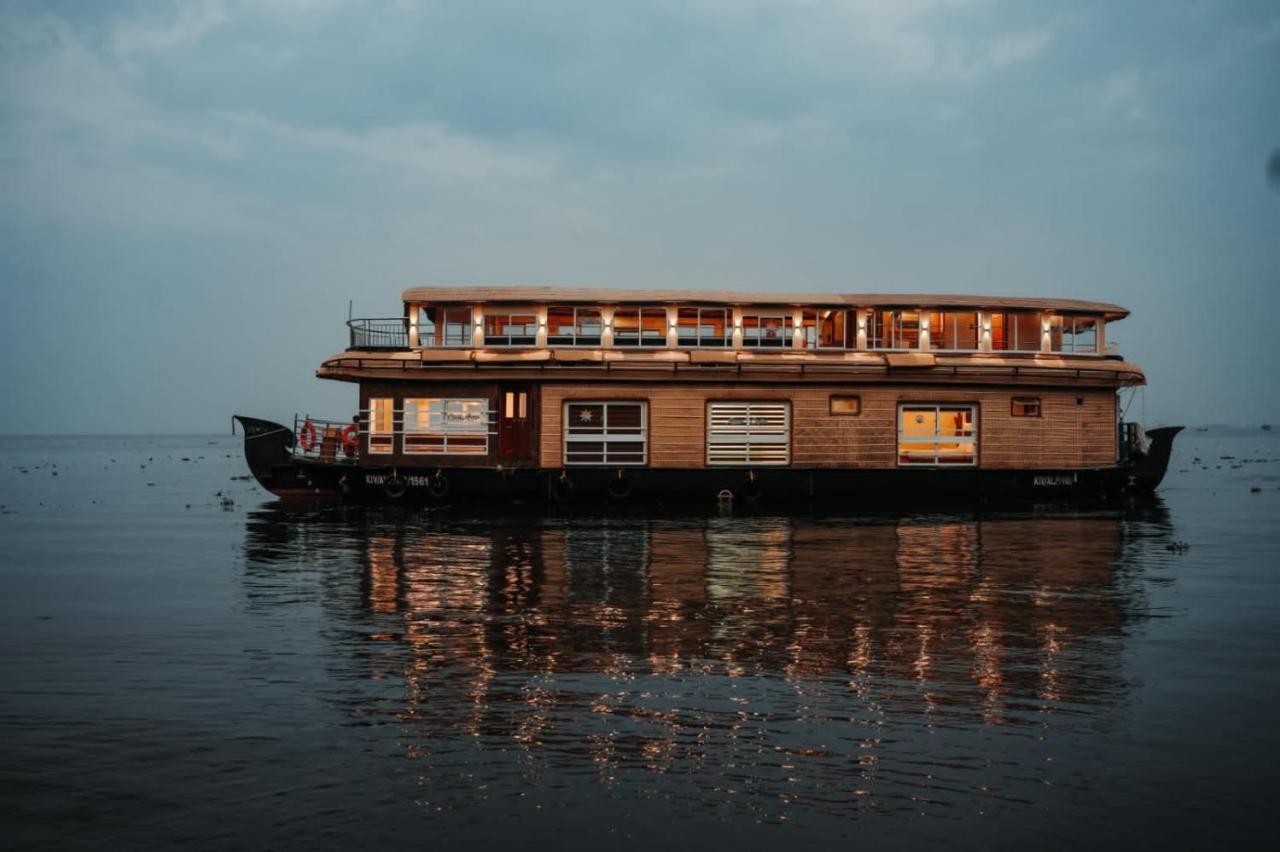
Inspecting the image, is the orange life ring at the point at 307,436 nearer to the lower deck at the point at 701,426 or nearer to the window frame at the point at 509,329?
the lower deck at the point at 701,426

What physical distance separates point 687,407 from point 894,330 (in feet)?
26.3

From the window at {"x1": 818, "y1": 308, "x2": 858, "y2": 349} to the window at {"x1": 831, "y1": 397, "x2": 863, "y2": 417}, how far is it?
7.72 ft

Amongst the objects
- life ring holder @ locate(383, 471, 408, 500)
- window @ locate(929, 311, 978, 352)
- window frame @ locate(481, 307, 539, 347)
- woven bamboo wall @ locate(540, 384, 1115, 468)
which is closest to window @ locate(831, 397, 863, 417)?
woven bamboo wall @ locate(540, 384, 1115, 468)

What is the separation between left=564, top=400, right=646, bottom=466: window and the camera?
33625 mm

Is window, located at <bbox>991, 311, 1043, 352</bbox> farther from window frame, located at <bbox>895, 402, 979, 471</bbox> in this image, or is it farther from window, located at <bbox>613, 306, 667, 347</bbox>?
window, located at <bbox>613, 306, 667, 347</bbox>

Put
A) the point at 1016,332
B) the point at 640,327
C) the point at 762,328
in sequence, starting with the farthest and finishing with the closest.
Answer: the point at 1016,332, the point at 762,328, the point at 640,327

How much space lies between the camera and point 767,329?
3472 centimetres

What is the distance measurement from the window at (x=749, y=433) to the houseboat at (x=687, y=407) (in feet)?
0.16

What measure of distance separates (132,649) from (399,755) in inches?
228

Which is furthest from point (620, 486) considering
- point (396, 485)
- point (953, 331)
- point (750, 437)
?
point (953, 331)

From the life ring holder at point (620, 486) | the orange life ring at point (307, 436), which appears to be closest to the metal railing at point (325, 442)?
the orange life ring at point (307, 436)

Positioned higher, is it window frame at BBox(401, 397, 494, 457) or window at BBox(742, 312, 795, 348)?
window at BBox(742, 312, 795, 348)

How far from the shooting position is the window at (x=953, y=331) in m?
35.5

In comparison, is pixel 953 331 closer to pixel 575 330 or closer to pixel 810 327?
pixel 810 327
